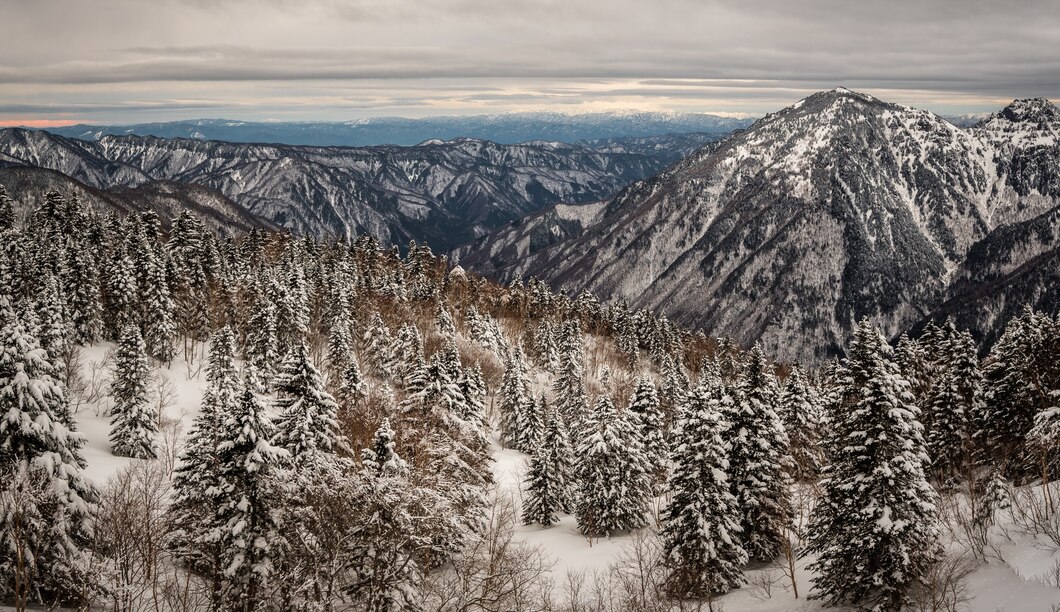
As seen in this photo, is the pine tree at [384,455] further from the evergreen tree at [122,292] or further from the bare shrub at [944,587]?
the evergreen tree at [122,292]

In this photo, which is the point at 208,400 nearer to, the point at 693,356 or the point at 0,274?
the point at 0,274

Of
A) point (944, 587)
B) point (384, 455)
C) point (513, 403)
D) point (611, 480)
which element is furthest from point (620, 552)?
point (513, 403)

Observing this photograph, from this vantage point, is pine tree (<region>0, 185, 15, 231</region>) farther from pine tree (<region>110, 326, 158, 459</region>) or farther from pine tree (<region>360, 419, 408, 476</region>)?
pine tree (<region>360, 419, 408, 476</region>)

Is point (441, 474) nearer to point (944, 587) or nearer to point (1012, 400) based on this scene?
point (944, 587)

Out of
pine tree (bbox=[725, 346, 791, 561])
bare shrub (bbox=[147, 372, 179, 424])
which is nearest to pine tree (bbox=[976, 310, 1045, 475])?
pine tree (bbox=[725, 346, 791, 561])

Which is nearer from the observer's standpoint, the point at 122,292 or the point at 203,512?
Answer: the point at 203,512

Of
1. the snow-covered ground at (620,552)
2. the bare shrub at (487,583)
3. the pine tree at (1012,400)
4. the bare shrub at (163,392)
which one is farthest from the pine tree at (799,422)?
the bare shrub at (163,392)
